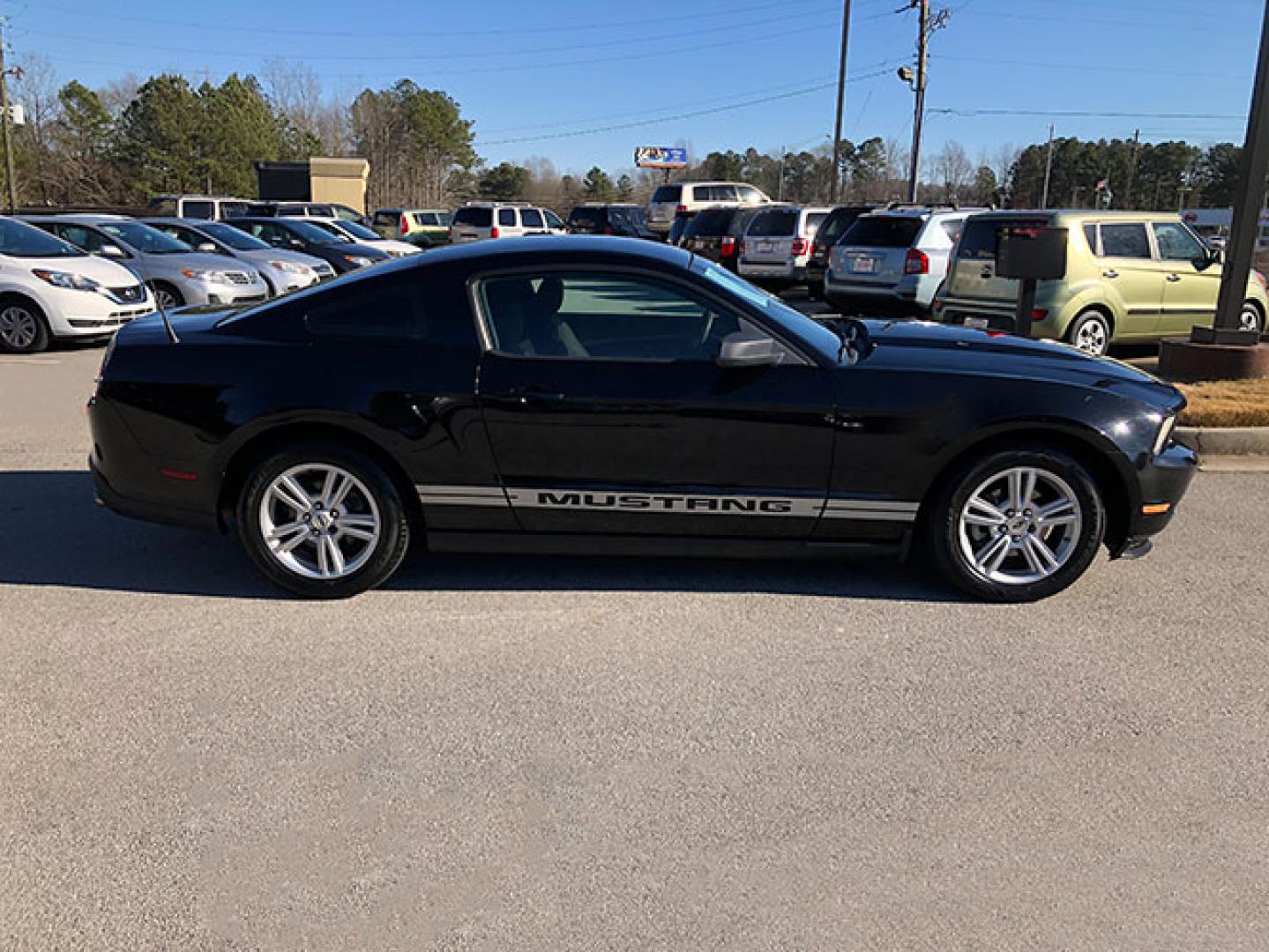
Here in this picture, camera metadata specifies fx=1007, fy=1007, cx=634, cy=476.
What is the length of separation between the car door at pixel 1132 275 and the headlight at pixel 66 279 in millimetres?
11195

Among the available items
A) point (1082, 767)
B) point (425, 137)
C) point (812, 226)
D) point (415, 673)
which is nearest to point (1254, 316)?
point (812, 226)

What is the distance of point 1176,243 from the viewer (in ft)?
35.1

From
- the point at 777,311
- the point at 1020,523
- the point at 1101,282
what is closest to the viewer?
the point at 1020,523

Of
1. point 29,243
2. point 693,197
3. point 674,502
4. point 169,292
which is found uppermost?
point 693,197

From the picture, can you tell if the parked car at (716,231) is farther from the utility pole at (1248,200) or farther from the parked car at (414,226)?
the utility pole at (1248,200)

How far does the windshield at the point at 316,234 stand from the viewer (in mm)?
→ 18750

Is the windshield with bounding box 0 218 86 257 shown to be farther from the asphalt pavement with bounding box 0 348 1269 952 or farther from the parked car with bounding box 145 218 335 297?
the asphalt pavement with bounding box 0 348 1269 952

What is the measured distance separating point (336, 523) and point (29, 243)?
1008cm

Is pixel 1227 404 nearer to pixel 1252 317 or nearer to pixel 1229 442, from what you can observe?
pixel 1229 442

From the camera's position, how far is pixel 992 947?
2408 millimetres

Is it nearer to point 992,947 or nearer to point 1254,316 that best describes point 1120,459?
point 992,947

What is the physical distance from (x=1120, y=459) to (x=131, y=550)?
4732mm

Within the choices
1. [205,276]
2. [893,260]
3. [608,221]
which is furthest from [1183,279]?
[608,221]

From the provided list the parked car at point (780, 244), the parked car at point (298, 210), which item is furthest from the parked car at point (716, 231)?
the parked car at point (298, 210)
